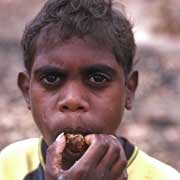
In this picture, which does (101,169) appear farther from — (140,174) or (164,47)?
(164,47)

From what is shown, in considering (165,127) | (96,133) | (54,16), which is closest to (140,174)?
(96,133)

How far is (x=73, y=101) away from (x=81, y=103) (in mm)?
24

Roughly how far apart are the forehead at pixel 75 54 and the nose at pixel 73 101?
0.09 m

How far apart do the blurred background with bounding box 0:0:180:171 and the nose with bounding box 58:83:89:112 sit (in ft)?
7.56

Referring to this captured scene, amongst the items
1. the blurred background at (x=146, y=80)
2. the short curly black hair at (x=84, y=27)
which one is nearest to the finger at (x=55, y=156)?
the short curly black hair at (x=84, y=27)

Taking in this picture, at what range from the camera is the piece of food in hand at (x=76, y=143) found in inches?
94.1

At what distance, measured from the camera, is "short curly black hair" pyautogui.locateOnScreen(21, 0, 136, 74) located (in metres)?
2.59

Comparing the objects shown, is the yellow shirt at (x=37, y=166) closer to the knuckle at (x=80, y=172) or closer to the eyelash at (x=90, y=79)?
the eyelash at (x=90, y=79)

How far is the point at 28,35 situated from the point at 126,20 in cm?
32

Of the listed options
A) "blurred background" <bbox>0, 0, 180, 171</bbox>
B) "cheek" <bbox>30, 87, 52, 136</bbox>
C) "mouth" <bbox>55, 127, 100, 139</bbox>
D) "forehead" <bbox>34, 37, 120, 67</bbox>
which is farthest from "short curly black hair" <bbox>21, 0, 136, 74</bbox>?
"blurred background" <bbox>0, 0, 180, 171</bbox>

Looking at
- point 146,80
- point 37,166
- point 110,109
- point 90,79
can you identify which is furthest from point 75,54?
point 146,80

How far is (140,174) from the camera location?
111 inches

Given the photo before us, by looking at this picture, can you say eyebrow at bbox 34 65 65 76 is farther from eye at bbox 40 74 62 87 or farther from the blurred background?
the blurred background

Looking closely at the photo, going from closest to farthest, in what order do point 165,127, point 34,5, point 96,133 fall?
1. point 96,133
2. point 165,127
3. point 34,5
